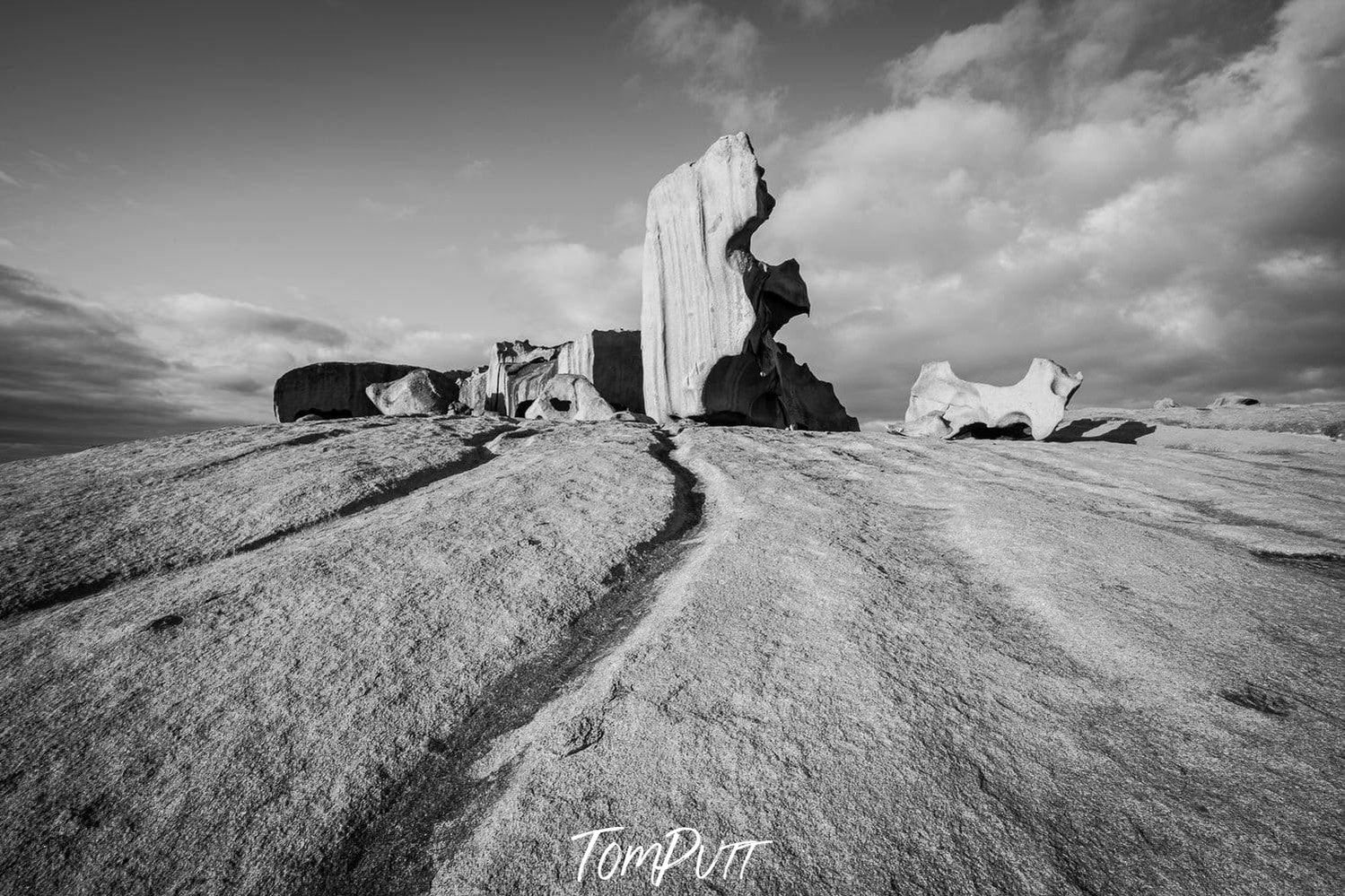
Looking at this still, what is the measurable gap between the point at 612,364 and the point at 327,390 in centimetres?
1916

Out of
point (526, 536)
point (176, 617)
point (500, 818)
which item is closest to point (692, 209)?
point (526, 536)

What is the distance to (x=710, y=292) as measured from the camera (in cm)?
1770

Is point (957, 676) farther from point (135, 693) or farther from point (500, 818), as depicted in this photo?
point (135, 693)

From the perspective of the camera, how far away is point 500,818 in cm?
338

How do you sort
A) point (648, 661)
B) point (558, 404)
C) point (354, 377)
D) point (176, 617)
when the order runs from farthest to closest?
point (354, 377) < point (558, 404) < point (176, 617) < point (648, 661)

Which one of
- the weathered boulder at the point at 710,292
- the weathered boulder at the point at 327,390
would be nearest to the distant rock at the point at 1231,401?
the weathered boulder at the point at 710,292

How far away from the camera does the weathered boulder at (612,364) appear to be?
80.9ft

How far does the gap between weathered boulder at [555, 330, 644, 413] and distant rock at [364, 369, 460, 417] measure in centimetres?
816

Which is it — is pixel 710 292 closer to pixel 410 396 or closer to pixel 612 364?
pixel 612 364

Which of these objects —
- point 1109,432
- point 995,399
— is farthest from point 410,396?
point 1109,432

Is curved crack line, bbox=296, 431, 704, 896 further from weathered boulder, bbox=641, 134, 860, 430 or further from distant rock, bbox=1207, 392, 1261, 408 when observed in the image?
distant rock, bbox=1207, 392, 1261, 408

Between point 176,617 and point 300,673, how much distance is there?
5.72ft

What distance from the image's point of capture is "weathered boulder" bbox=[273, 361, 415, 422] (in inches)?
1268

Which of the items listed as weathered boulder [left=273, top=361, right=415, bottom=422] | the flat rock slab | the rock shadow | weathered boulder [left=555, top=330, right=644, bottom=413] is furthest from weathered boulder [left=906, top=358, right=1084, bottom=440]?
weathered boulder [left=273, top=361, right=415, bottom=422]
